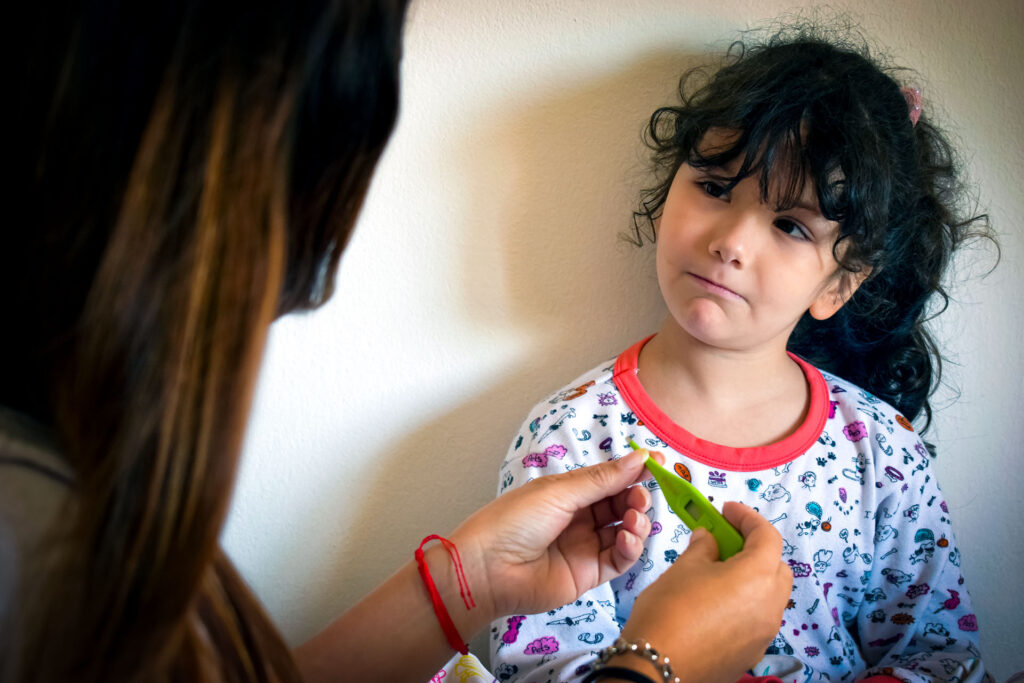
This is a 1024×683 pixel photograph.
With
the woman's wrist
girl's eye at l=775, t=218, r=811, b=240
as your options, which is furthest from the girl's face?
the woman's wrist

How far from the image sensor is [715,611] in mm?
530

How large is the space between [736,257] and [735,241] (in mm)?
17

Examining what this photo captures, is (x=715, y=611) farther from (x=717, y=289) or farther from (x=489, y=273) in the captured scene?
(x=489, y=273)

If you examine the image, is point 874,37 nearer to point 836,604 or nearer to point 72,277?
point 836,604

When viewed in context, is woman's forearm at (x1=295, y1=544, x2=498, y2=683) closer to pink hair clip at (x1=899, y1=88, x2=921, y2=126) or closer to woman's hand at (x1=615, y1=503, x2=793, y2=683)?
woman's hand at (x1=615, y1=503, x2=793, y2=683)

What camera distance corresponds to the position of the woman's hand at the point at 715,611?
52 cm

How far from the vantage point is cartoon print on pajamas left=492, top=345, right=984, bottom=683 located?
2.70 ft

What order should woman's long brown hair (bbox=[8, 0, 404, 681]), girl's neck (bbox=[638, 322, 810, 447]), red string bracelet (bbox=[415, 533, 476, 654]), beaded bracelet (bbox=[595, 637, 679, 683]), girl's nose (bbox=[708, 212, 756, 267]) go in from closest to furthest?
woman's long brown hair (bbox=[8, 0, 404, 681]) < beaded bracelet (bbox=[595, 637, 679, 683]) < red string bracelet (bbox=[415, 533, 476, 654]) < girl's nose (bbox=[708, 212, 756, 267]) < girl's neck (bbox=[638, 322, 810, 447])

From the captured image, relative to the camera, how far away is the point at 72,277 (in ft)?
1.23

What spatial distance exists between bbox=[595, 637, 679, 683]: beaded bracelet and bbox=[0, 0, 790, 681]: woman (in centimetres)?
27

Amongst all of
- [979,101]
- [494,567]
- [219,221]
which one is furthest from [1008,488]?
[219,221]

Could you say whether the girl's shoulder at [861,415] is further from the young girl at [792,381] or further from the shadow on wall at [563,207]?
the shadow on wall at [563,207]

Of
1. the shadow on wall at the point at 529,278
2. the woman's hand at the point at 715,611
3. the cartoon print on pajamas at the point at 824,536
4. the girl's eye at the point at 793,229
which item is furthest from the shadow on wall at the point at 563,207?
the woman's hand at the point at 715,611

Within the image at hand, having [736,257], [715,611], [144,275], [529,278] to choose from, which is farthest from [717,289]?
[144,275]
